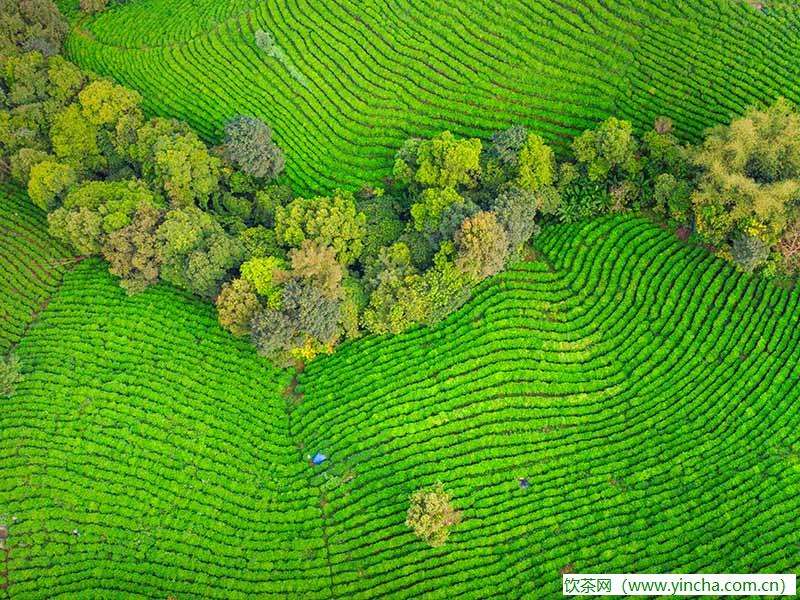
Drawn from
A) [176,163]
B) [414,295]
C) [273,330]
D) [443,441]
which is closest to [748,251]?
[414,295]

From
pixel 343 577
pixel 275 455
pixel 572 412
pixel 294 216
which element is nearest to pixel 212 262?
pixel 294 216

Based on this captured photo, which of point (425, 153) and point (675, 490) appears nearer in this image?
point (675, 490)

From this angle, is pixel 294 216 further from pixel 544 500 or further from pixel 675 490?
pixel 675 490

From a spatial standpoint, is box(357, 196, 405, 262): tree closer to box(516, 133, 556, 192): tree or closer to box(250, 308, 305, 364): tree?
box(250, 308, 305, 364): tree

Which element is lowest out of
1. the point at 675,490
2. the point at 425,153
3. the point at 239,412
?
the point at 675,490

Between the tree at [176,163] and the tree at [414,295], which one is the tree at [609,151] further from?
the tree at [176,163]

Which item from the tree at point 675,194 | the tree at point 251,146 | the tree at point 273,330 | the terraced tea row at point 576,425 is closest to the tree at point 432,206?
the terraced tea row at point 576,425

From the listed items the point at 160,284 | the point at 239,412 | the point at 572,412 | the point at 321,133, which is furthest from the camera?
the point at 321,133

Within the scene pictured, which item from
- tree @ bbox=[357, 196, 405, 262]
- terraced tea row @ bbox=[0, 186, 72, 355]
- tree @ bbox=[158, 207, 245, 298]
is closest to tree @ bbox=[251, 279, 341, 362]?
tree @ bbox=[158, 207, 245, 298]
